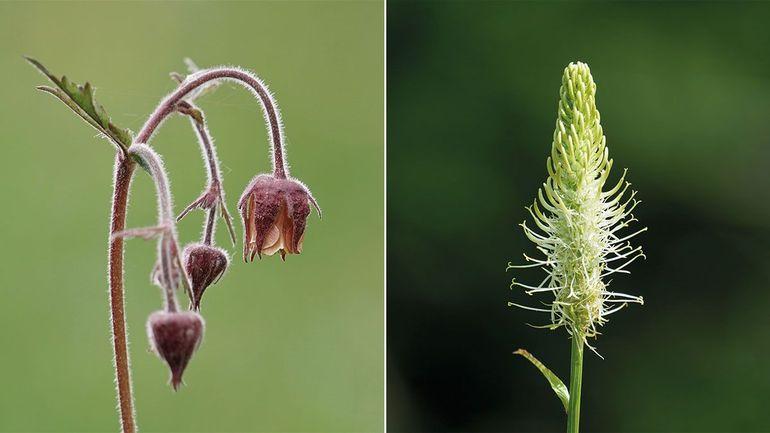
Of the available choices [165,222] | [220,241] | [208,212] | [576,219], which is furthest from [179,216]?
[220,241]

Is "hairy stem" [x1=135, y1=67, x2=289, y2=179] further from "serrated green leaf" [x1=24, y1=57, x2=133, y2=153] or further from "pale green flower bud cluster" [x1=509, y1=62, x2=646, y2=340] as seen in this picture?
"pale green flower bud cluster" [x1=509, y1=62, x2=646, y2=340]

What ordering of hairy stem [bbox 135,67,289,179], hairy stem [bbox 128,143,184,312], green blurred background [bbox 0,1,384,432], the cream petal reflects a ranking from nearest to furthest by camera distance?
hairy stem [bbox 128,143,184,312]
hairy stem [bbox 135,67,289,179]
the cream petal
green blurred background [bbox 0,1,384,432]

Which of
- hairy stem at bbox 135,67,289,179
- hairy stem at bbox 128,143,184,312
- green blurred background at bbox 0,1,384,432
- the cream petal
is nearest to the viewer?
hairy stem at bbox 128,143,184,312

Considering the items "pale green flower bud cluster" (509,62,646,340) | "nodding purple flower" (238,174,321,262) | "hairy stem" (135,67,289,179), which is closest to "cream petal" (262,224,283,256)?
"nodding purple flower" (238,174,321,262)

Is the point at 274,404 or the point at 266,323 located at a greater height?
the point at 266,323

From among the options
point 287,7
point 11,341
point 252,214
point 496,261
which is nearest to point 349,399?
point 496,261

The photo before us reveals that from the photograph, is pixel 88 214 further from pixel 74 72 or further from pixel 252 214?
pixel 252 214
